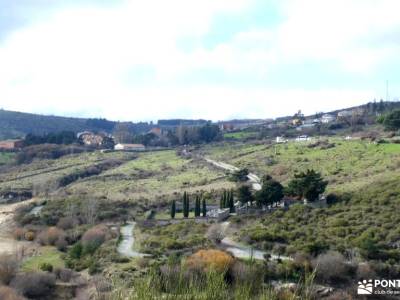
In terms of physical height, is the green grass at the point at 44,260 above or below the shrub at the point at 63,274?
below

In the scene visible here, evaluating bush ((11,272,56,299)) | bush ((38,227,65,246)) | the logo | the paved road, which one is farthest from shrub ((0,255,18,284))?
the logo

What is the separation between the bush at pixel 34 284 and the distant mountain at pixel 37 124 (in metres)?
110

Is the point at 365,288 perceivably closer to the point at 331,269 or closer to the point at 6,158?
the point at 331,269

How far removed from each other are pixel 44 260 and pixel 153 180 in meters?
28.9

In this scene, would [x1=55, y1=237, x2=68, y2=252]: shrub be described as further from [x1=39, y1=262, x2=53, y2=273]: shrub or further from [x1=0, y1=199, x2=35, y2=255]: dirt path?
[x1=39, y1=262, x2=53, y2=273]: shrub

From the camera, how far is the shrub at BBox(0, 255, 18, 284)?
21.0 meters

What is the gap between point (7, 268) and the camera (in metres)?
21.7

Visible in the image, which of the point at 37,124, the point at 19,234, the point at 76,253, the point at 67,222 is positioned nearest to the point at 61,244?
the point at 76,253

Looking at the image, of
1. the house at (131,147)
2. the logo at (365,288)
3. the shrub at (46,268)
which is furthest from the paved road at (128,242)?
the house at (131,147)

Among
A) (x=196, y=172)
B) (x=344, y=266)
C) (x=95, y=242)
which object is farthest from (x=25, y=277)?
(x=196, y=172)

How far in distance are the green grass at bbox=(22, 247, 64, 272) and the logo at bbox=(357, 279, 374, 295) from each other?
12.8 metres

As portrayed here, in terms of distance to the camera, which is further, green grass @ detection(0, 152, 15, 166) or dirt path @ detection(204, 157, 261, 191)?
green grass @ detection(0, 152, 15, 166)

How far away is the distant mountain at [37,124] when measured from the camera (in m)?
138

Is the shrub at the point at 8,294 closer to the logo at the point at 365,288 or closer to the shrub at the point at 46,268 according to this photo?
the shrub at the point at 46,268
